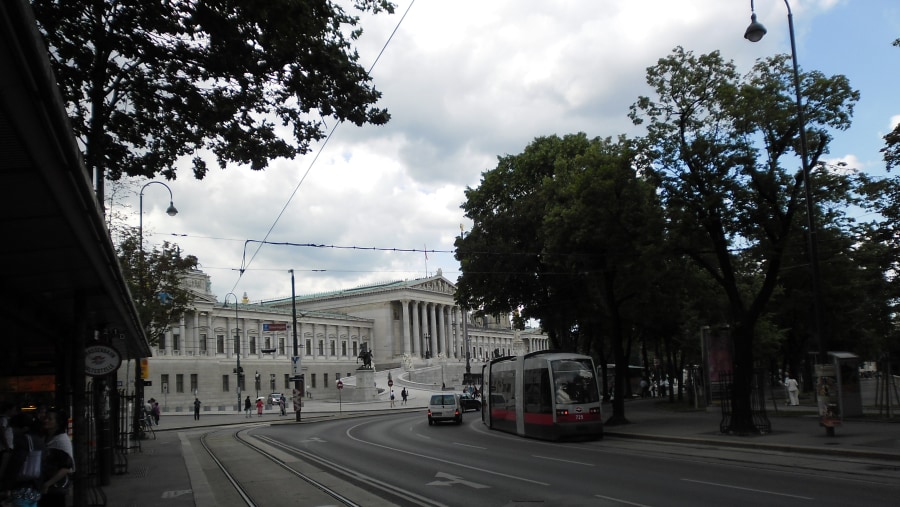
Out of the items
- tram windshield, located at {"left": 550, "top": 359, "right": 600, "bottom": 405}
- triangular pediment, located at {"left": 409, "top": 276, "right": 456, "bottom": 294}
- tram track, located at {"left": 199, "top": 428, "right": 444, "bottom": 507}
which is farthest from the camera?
triangular pediment, located at {"left": 409, "top": 276, "right": 456, "bottom": 294}

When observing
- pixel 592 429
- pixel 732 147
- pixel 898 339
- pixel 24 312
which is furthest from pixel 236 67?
pixel 898 339

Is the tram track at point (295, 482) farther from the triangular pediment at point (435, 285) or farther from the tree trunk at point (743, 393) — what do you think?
the triangular pediment at point (435, 285)

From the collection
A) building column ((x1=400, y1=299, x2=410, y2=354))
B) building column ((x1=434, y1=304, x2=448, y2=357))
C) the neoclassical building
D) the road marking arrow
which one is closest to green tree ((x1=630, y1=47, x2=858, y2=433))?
the road marking arrow

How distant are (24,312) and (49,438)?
4.99 m

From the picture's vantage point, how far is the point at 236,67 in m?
12.1

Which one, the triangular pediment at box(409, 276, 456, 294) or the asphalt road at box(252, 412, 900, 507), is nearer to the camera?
Answer: the asphalt road at box(252, 412, 900, 507)

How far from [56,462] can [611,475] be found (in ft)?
35.2

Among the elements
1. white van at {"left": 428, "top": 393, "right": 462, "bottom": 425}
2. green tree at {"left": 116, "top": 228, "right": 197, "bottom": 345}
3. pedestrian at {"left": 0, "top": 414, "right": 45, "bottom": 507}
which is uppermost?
green tree at {"left": 116, "top": 228, "right": 197, "bottom": 345}

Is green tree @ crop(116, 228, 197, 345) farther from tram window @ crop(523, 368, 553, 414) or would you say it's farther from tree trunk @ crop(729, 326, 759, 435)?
tree trunk @ crop(729, 326, 759, 435)

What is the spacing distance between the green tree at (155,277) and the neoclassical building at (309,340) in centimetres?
1761

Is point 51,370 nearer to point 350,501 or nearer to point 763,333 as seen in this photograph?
point 350,501

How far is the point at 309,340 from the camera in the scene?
10644 cm

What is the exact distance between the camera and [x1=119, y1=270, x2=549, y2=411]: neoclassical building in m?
82.1

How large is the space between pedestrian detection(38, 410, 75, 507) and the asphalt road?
6062mm
